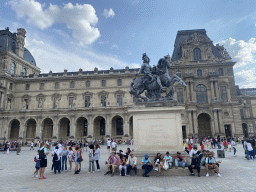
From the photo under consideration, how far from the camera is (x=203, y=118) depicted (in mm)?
40625

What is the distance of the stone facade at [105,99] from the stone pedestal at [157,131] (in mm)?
29009

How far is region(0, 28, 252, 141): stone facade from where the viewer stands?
3884 centimetres

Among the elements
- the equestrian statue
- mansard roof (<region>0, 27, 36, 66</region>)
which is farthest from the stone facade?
the equestrian statue

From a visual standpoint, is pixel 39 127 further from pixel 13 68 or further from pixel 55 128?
pixel 13 68

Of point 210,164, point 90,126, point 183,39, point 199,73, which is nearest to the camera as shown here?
point 210,164

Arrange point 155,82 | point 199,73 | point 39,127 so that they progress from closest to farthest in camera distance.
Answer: point 155,82 < point 39,127 < point 199,73

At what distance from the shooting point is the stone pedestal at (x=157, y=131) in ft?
27.3

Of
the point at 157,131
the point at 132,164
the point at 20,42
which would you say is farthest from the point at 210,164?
the point at 20,42

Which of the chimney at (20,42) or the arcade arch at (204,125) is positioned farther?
the chimney at (20,42)

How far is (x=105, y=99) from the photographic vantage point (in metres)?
43.2

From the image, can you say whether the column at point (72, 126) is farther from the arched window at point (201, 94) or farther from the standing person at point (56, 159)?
the standing person at point (56, 159)

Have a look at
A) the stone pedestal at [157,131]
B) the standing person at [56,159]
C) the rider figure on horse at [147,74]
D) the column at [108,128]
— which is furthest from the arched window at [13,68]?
the stone pedestal at [157,131]

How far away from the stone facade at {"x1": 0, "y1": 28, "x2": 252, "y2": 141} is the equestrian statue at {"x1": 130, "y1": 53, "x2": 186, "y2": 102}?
2793 centimetres

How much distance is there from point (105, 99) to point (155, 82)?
34394 mm
